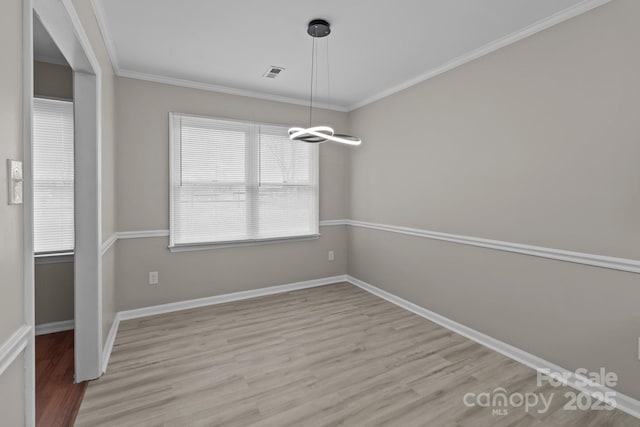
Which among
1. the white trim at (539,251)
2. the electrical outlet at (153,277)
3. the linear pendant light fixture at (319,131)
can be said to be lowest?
the electrical outlet at (153,277)

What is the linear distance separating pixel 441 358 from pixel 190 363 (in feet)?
6.62

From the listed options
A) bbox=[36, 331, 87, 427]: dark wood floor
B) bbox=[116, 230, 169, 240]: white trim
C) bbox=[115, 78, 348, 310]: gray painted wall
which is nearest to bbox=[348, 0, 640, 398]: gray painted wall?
bbox=[115, 78, 348, 310]: gray painted wall

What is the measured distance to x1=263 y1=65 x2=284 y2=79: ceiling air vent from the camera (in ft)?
10.4

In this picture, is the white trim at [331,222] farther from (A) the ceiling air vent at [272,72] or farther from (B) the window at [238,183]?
(A) the ceiling air vent at [272,72]

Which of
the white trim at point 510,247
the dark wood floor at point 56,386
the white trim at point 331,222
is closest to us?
the dark wood floor at point 56,386

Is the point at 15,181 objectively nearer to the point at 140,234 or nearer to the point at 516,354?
the point at 140,234

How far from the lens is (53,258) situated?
2.98m

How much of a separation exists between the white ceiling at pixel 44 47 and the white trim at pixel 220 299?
2.55 m

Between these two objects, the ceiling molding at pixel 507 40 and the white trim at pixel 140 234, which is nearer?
the ceiling molding at pixel 507 40

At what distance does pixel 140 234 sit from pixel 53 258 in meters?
0.76

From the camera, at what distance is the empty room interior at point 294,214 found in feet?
6.24

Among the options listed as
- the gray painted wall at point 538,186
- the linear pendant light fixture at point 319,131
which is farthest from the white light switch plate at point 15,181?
the gray painted wall at point 538,186

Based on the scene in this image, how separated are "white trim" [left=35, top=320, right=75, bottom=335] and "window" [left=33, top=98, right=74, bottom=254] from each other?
704 millimetres

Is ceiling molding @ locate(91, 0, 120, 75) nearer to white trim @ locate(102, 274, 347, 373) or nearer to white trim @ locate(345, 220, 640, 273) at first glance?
white trim @ locate(102, 274, 347, 373)
